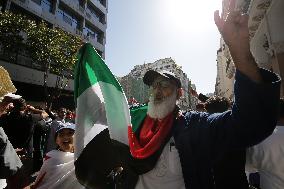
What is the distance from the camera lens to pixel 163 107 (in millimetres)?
2375

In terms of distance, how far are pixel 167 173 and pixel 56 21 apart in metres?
29.4

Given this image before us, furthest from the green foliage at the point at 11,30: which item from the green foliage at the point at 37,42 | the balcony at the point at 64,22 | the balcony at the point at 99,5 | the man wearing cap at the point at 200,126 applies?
the man wearing cap at the point at 200,126

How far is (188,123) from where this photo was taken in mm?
2008

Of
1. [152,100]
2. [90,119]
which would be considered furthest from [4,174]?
[152,100]

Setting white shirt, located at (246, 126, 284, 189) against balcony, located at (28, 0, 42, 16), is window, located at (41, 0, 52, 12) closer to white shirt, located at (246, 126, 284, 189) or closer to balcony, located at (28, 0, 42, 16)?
balcony, located at (28, 0, 42, 16)

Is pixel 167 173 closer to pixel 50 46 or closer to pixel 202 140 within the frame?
pixel 202 140

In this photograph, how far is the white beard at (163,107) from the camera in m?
2.34

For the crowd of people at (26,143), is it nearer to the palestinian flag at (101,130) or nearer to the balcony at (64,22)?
the palestinian flag at (101,130)

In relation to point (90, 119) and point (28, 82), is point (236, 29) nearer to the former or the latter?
point (90, 119)

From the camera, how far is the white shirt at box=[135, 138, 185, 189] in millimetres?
1968

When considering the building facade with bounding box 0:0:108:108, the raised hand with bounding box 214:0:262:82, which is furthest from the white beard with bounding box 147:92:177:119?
the building facade with bounding box 0:0:108:108

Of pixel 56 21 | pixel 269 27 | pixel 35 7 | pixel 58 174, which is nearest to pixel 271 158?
pixel 58 174

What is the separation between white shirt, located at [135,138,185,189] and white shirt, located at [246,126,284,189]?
33.1 inches

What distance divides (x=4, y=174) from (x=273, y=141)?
8.31 feet
